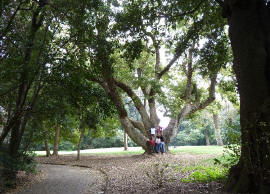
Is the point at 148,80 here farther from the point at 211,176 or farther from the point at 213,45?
the point at 211,176

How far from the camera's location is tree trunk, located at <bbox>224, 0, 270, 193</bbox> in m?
4.11

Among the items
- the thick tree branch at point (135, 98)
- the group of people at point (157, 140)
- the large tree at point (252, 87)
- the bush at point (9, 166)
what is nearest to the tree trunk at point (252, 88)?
the large tree at point (252, 87)

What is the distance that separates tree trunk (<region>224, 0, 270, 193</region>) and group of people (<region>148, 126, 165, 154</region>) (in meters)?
9.03

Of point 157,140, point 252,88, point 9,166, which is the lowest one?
point 9,166

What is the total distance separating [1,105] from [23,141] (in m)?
2.04

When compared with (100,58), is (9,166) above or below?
below

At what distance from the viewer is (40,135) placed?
9328 millimetres

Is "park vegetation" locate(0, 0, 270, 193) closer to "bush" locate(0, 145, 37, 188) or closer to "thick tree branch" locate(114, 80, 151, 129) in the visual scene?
"bush" locate(0, 145, 37, 188)

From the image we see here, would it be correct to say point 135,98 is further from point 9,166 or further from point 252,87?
point 252,87

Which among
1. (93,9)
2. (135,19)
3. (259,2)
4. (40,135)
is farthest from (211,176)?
(40,135)

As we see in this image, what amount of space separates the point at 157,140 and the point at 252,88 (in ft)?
31.4

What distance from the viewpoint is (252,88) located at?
4.56 meters

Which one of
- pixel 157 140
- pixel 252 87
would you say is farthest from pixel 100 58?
pixel 157 140

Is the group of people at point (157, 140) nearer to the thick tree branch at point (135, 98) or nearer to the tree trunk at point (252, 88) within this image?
the thick tree branch at point (135, 98)
